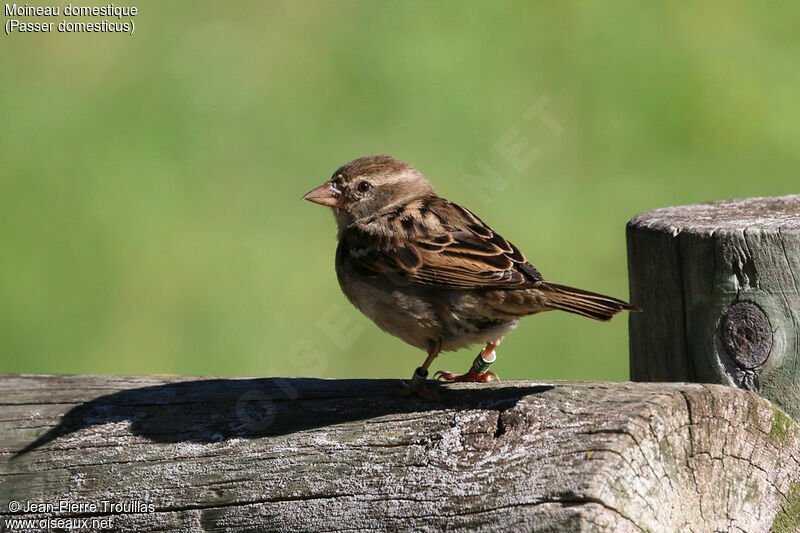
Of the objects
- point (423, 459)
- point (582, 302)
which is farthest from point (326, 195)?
point (423, 459)

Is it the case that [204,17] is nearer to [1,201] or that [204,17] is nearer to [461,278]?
[1,201]

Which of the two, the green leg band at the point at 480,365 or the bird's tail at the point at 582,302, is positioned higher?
the bird's tail at the point at 582,302

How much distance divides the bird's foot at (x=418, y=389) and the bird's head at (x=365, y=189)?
166 centimetres

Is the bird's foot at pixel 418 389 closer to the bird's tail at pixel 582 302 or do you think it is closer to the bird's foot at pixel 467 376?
the bird's tail at pixel 582 302

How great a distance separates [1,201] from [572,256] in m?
4.12

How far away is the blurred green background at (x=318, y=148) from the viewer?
278 inches

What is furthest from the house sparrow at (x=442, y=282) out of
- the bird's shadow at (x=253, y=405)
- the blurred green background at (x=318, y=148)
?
the blurred green background at (x=318, y=148)

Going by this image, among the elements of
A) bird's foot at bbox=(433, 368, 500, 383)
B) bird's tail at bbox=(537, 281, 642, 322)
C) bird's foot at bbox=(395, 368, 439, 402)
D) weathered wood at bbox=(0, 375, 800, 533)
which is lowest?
weathered wood at bbox=(0, 375, 800, 533)

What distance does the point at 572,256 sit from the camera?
731 centimetres

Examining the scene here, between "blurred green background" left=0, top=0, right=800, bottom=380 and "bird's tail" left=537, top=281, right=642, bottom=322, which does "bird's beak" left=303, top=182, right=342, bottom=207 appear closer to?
"bird's tail" left=537, top=281, right=642, bottom=322

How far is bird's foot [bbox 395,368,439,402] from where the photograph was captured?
9.96 feet

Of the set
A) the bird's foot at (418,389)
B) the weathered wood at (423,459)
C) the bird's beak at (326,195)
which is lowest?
the weathered wood at (423,459)

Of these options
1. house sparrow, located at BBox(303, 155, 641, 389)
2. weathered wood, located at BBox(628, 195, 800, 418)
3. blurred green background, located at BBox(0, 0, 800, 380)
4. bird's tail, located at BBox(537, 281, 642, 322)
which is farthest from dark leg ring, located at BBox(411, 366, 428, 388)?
blurred green background, located at BBox(0, 0, 800, 380)

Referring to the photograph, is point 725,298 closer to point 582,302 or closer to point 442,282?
point 582,302
